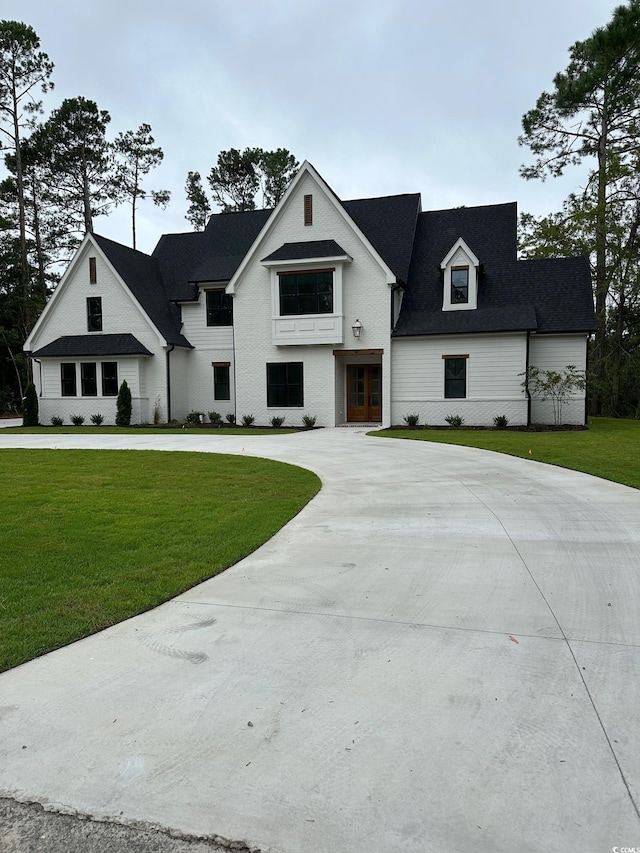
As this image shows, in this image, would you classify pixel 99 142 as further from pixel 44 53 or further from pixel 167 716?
pixel 167 716

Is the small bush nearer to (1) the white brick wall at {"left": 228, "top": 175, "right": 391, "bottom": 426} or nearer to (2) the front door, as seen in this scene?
(1) the white brick wall at {"left": 228, "top": 175, "right": 391, "bottom": 426}

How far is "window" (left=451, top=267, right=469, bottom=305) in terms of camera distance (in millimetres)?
21125

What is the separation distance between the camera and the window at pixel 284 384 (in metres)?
22.2

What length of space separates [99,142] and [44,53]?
582 centimetres

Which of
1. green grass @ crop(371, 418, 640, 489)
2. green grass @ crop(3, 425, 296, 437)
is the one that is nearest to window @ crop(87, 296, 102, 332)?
green grass @ crop(3, 425, 296, 437)

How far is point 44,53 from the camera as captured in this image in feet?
102

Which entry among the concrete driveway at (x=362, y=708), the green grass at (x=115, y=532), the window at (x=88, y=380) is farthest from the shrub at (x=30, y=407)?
the concrete driveway at (x=362, y=708)

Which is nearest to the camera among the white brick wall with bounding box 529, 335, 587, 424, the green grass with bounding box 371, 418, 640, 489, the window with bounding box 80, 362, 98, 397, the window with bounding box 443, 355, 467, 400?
the green grass with bounding box 371, 418, 640, 489

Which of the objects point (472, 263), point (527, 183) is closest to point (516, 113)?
point (527, 183)

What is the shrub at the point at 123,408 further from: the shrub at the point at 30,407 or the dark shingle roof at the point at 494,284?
the dark shingle roof at the point at 494,284

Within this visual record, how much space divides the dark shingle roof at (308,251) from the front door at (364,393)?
458 cm

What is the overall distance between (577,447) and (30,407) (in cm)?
2149

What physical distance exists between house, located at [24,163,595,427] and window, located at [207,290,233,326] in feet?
0.16

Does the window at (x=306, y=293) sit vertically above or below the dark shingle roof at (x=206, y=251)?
below
